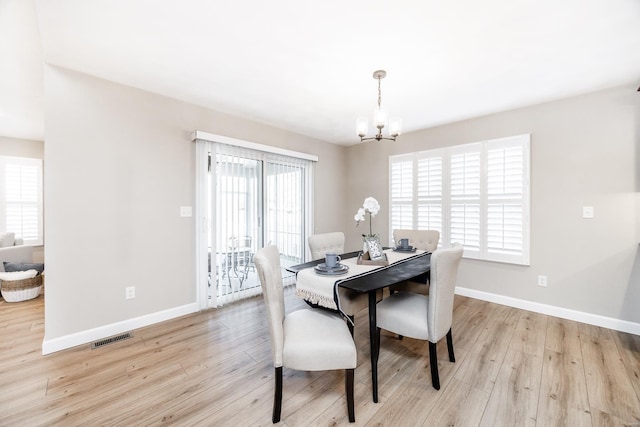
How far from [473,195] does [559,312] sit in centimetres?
163

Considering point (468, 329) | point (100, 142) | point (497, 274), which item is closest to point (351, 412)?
point (468, 329)

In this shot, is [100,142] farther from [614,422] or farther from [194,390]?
[614,422]

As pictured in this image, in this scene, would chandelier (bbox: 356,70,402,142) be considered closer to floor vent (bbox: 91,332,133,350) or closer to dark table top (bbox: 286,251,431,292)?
dark table top (bbox: 286,251,431,292)

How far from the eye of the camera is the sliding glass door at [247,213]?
10.7ft

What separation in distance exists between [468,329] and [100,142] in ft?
13.5

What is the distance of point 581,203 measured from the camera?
2.88 meters

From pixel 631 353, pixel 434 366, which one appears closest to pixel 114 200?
pixel 434 366

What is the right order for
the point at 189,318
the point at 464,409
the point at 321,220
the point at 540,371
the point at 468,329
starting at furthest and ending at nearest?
the point at 321,220 < the point at 189,318 < the point at 468,329 < the point at 540,371 < the point at 464,409

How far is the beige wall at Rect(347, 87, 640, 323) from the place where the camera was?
2.65 meters

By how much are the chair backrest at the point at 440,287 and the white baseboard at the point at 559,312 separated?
2137 mm

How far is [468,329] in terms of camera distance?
8.93 ft

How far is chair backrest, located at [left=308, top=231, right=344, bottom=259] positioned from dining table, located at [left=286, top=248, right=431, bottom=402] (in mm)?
467

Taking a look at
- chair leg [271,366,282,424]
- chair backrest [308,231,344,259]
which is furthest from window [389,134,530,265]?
chair leg [271,366,282,424]

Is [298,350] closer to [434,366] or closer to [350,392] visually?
[350,392]
